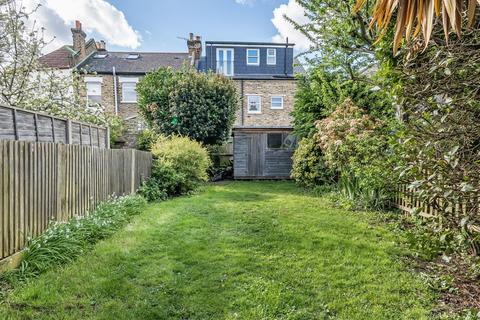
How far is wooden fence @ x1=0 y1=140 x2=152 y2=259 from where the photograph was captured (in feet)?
11.7

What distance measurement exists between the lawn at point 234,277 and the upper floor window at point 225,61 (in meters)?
17.6

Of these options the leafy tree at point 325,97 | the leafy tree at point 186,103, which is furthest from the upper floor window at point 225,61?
the leafy tree at point 325,97

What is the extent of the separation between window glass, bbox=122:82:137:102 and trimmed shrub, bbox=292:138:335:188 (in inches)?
506

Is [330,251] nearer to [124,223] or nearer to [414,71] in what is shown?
[414,71]

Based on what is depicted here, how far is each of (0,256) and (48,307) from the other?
976 mm

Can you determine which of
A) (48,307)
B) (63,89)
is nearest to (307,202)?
(48,307)

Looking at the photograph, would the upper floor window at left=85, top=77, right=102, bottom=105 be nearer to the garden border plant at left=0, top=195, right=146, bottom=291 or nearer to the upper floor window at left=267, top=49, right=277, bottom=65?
the upper floor window at left=267, top=49, right=277, bottom=65

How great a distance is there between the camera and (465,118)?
2609 millimetres

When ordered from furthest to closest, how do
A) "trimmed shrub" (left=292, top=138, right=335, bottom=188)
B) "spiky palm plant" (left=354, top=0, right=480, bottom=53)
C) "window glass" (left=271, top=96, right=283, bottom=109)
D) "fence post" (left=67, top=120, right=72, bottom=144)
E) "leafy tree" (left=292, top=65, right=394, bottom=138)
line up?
"window glass" (left=271, top=96, right=283, bottom=109), "trimmed shrub" (left=292, top=138, right=335, bottom=188), "leafy tree" (left=292, top=65, right=394, bottom=138), "fence post" (left=67, top=120, right=72, bottom=144), "spiky palm plant" (left=354, top=0, right=480, bottom=53)

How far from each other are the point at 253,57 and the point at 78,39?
11389 mm

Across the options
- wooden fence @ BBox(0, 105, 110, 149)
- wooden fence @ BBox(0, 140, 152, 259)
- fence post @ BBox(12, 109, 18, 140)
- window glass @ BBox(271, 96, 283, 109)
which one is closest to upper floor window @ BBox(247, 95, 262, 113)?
window glass @ BBox(271, 96, 283, 109)

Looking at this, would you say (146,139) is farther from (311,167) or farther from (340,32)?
(340,32)

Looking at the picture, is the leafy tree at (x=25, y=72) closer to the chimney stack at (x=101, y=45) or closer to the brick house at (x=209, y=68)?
the brick house at (x=209, y=68)

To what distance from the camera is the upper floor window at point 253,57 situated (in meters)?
22.1
